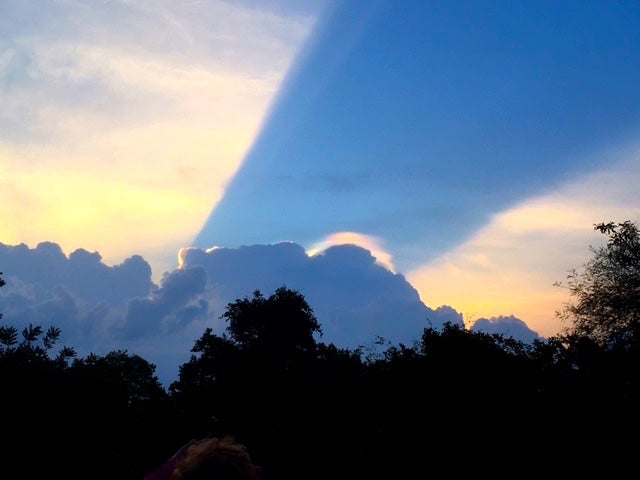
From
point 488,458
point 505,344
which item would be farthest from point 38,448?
point 505,344

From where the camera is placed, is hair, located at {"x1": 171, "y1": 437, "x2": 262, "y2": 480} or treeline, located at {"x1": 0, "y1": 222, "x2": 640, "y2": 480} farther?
treeline, located at {"x1": 0, "y1": 222, "x2": 640, "y2": 480}

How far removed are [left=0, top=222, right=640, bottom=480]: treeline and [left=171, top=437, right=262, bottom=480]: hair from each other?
30.3ft

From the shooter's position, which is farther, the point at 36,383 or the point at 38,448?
the point at 36,383

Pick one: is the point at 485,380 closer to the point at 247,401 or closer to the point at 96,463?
the point at 247,401

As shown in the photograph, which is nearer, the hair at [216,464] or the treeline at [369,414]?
the hair at [216,464]

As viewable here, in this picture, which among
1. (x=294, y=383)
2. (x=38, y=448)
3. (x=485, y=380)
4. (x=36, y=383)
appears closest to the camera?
(x=38, y=448)

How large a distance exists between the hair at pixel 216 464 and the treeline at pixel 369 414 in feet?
30.3

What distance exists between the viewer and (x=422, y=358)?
2214 centimetres

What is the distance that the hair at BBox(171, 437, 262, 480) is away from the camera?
2707 mm

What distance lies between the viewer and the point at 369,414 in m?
19.6

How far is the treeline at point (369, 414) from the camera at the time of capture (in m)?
11.5

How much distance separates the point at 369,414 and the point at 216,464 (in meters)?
17.8

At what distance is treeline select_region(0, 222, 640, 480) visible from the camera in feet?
37.8

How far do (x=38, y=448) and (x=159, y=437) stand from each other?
7.35 m
